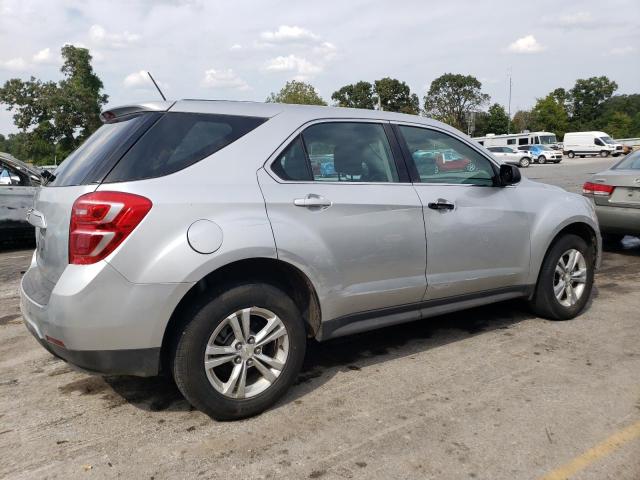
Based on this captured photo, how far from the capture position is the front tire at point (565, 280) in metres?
4.56

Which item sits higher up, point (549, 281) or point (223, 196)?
point (223, 196)

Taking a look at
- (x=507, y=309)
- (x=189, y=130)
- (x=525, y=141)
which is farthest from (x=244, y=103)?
(x=525, y=141)

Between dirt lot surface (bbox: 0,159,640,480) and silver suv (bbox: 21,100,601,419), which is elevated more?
silver suv (bbox: 21,100,601,419)

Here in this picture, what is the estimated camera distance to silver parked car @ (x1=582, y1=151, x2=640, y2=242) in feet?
22.7

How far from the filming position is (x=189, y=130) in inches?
120

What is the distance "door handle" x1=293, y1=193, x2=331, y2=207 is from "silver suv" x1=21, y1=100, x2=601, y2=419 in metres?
0.01

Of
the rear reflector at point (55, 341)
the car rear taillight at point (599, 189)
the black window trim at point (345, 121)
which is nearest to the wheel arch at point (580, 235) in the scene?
the black window trim at point (345, 121)

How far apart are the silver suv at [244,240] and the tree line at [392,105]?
46.7m

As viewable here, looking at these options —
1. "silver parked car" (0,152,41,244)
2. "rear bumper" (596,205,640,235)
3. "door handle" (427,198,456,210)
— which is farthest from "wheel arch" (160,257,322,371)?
"silver parked car" (0,152,41,244)

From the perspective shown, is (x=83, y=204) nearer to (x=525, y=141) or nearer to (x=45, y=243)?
(x=45, y=243)

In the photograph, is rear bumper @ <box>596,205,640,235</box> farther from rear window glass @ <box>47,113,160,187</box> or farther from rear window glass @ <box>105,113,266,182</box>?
rear window glass @ <box>47,113,160,187</box>

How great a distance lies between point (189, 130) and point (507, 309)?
11.4 feet

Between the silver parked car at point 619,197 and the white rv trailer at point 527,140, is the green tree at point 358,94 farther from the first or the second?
the silver parked car at point 619,197

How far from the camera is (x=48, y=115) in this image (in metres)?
44.8
